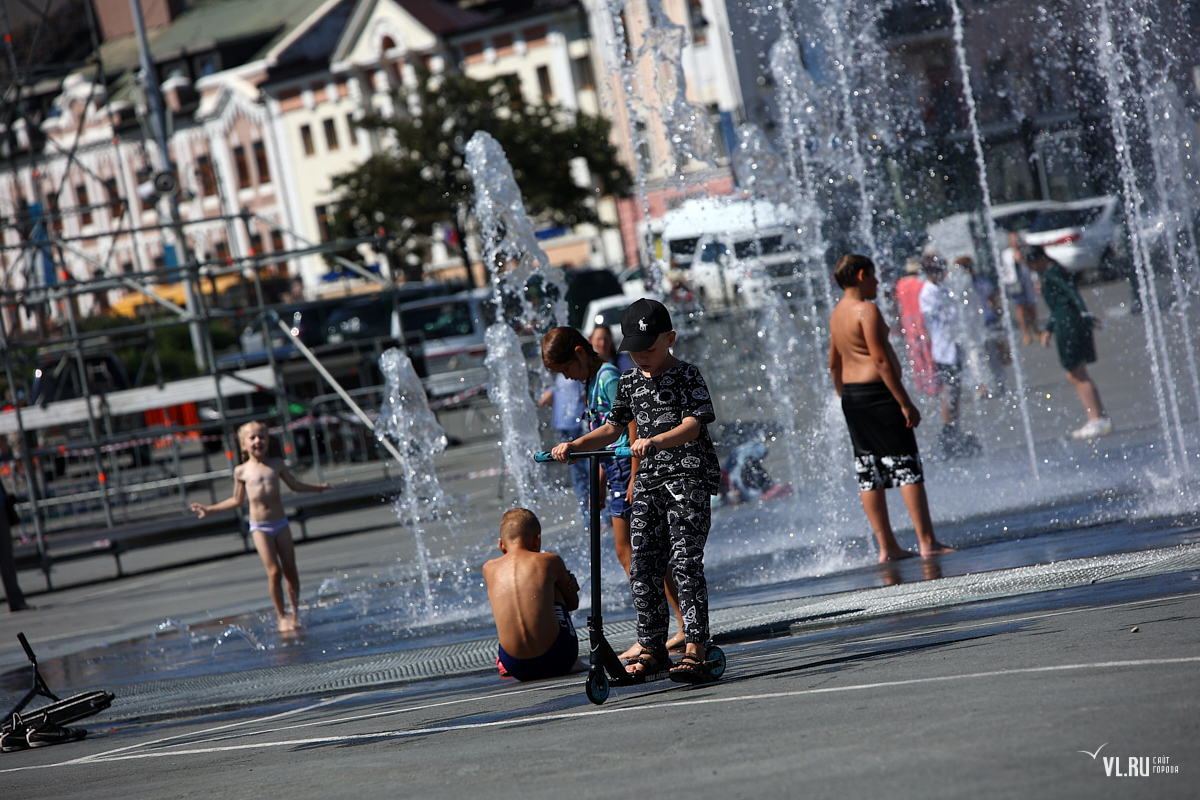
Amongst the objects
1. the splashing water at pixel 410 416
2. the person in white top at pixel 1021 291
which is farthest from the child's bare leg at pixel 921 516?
the person in white top at pixel 1021 291

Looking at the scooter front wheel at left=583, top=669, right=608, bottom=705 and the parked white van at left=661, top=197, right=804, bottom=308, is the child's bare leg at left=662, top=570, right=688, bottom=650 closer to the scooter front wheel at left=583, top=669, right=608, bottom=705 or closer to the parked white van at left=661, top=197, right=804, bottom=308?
the scooter front wheel at left=583, top=669, right=608, bottom=705

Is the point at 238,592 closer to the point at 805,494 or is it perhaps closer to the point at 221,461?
the point at 805,494

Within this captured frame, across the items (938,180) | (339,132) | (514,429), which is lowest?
(514,429)

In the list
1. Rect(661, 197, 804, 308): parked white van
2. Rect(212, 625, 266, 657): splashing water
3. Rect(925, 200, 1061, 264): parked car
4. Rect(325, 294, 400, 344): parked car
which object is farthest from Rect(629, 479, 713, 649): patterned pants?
Rect(325, 294, 400, 344): parked car

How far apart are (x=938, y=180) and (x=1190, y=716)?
84.9 ft

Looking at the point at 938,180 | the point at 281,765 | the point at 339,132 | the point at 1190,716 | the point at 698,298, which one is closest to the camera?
the point at 1190,716

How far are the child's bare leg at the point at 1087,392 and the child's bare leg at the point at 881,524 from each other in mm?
4520

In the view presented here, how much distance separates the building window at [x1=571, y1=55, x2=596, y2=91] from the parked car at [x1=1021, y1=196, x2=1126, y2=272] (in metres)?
30.9

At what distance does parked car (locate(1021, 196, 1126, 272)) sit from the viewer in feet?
85.0

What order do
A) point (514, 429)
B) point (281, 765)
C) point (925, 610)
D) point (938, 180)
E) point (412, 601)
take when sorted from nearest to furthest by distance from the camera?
point (281, 765) → point (925, 610) → point (412, 601) → point (514, 429) → point (938, 180)

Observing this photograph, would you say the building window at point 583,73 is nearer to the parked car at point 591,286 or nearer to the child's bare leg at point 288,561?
the parked car at point 591,286

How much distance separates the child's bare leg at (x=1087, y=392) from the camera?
487 inches

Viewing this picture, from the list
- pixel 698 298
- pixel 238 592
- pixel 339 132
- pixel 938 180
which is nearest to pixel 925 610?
pixel 238 592

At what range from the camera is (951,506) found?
10.5m
